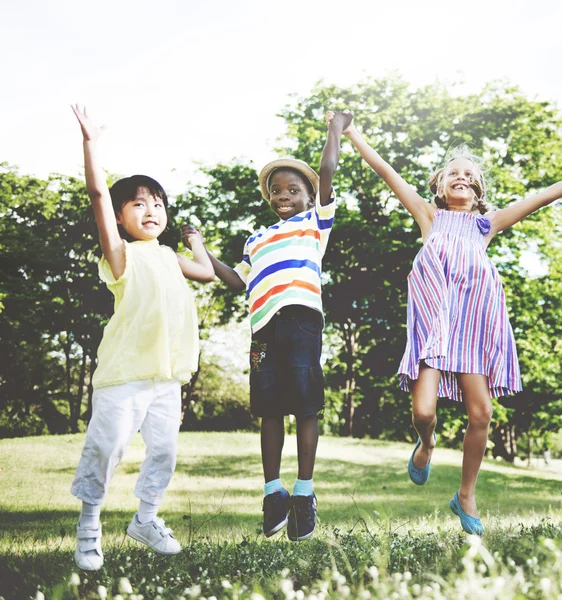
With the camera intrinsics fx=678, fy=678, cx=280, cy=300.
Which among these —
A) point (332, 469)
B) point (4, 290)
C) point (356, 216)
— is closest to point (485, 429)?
point (332, 469)

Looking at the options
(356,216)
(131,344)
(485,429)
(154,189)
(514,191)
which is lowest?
(485,429)

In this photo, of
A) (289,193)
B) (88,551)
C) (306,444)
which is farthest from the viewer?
(289,193)

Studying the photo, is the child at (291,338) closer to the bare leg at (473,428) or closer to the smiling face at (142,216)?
the smiling face at (142,216)

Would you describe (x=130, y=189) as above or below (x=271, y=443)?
above

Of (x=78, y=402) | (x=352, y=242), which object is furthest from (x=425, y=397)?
(x=78, y=402)

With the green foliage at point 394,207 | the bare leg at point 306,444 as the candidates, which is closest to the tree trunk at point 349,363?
the green foliage at point 394,207

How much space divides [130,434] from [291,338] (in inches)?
38.2

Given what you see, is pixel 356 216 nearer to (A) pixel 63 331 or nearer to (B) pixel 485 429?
(A) pixel 63 331

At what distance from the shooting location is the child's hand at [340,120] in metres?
3.76

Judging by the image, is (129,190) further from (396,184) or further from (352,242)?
(352,242)

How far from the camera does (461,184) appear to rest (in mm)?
4043

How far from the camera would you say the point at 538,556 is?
2.83 metres

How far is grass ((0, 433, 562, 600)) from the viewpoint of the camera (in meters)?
2.71

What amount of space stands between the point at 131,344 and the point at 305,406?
0.95 meters
